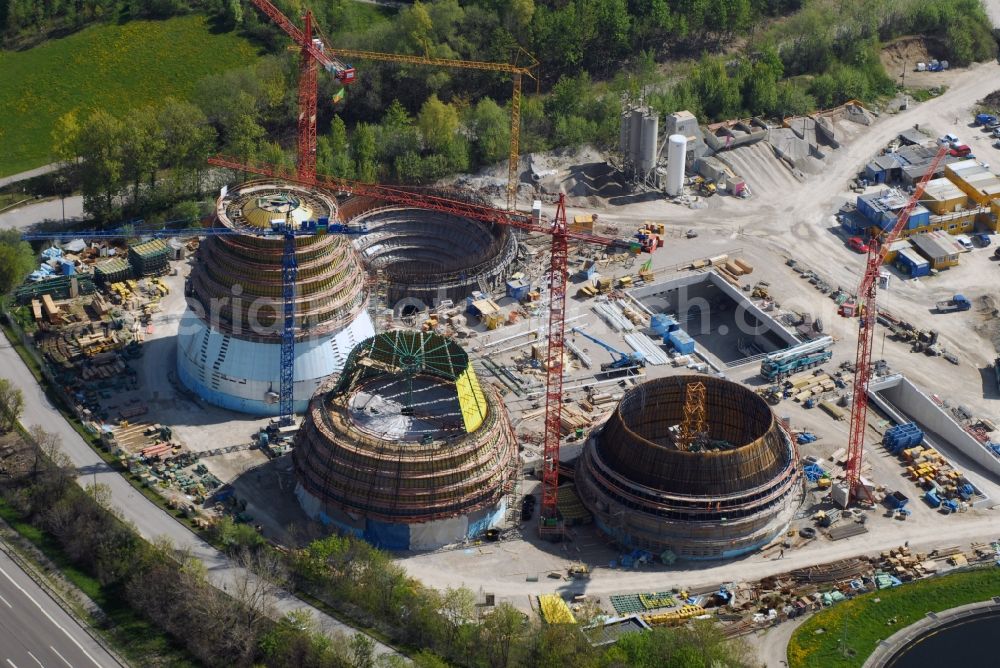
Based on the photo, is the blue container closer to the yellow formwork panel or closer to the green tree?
the yellow formwork panel

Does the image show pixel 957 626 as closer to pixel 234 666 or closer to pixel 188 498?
pixel 234 666

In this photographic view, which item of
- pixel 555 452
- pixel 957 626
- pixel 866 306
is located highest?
pixel 866 306

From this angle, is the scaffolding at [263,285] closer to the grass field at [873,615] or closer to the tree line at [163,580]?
the tree line at [163,580]

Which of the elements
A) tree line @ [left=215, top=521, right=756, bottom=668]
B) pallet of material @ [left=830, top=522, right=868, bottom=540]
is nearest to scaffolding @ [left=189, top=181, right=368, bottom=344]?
tree line @ [left=215, top=521, right=756, bottom=668]

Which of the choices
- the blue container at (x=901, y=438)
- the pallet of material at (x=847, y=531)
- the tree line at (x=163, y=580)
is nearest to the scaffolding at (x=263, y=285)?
the tree line at (x=163, y=580)

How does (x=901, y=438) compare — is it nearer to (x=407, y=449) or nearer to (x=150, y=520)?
(x=407, y=449)

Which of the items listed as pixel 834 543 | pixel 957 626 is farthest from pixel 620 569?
pixel 957 626
